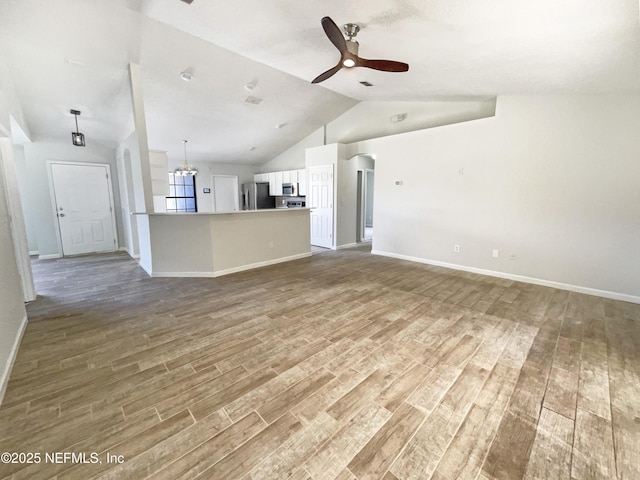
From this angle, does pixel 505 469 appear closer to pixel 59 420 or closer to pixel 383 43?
pixel 59 420

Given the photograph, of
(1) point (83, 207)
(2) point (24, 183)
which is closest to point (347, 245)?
(1) point (83, 207)

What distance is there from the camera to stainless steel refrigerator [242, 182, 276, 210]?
9211 millimetres

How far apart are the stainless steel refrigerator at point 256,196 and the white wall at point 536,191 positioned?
16.4 feet

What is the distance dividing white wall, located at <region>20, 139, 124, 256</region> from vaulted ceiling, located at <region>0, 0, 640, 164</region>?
0.53 m

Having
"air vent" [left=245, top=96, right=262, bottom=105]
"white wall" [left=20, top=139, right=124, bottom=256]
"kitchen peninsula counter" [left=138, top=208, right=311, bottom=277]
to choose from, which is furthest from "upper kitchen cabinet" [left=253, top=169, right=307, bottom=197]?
"white wall" [left=20, top=139, right=124, bottom=256]

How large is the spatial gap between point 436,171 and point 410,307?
301 centimetres

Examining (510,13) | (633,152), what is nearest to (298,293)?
(510,13)

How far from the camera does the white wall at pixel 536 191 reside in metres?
3.51

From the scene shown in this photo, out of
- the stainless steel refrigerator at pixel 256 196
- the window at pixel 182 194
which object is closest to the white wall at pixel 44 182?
the window at pixel 182 194

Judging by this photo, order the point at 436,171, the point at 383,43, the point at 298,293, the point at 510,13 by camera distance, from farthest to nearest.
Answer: the point at 436,171 → the point at 298,293 → the point at 383,43 → the point at 510,13

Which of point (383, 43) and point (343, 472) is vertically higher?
point (383, 43)

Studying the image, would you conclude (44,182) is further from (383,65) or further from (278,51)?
(383,65)

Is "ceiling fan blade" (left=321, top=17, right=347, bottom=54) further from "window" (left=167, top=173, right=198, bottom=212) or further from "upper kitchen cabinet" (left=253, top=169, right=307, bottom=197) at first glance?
"window" (left=167, top=173, right=198, bottom=212)

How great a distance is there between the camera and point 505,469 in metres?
1.37
